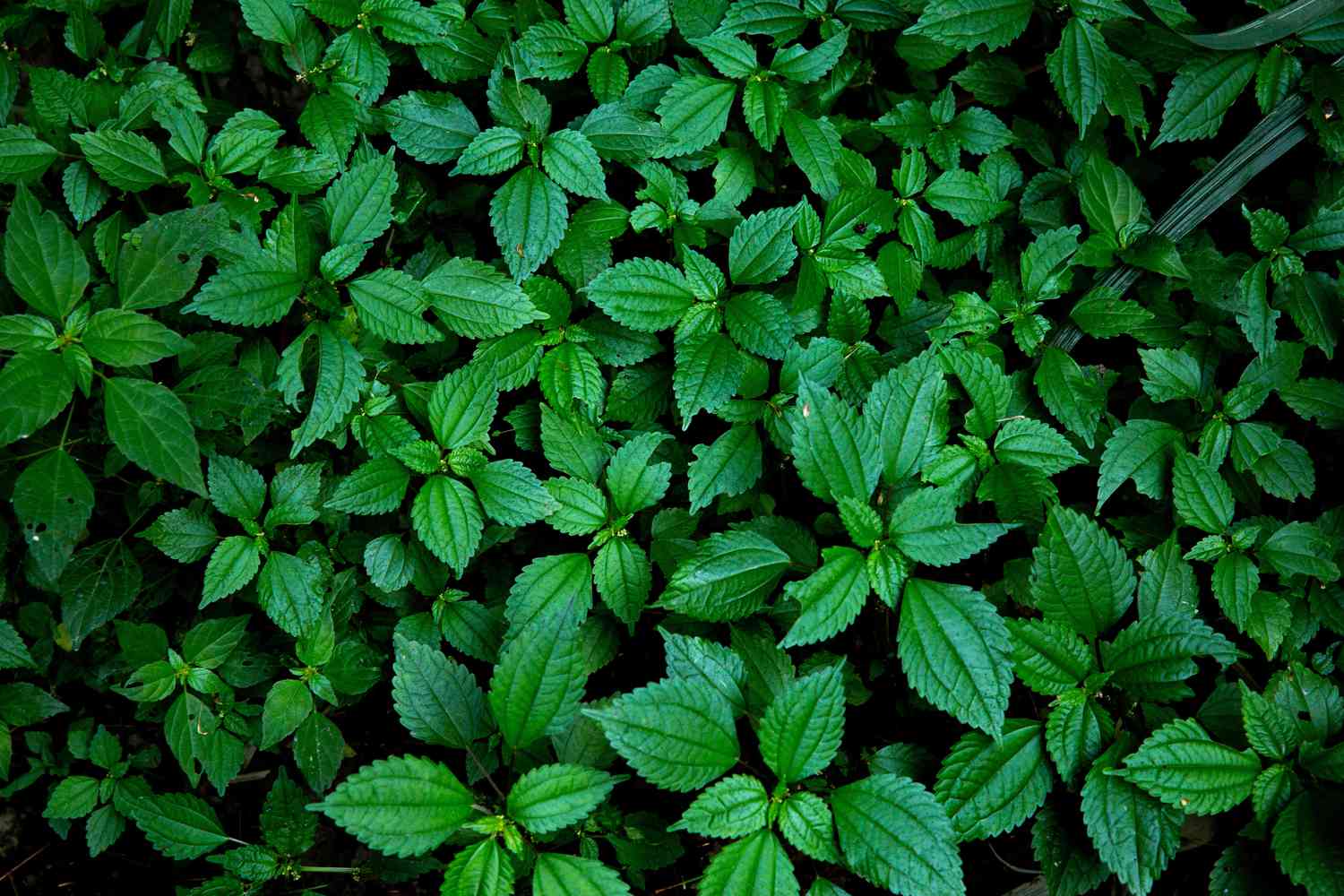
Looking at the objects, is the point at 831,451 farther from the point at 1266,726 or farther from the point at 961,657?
the point at 1266,726

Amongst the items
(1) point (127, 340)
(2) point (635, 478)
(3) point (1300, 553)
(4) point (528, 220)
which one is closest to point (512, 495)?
(2) point (635, 478)

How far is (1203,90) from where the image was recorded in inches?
107

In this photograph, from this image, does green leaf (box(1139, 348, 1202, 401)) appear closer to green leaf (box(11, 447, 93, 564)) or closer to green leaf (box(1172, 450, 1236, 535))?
green leaf (box(1172, 450, 1236, 535))

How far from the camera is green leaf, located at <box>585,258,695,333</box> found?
2467 mm

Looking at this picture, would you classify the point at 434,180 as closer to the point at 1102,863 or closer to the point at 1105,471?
the point at 1105,471

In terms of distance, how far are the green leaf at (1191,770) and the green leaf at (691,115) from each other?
189 centimetres

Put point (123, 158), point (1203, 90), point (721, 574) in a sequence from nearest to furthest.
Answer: point (721, 574) → point (123, 158) → point (1203, 90)

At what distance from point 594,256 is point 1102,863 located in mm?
2002

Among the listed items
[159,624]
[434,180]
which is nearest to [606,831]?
[159,624]

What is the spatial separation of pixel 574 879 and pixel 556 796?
0.17 meters

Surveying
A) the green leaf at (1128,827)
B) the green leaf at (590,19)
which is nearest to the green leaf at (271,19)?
the green leaf at (590,19)

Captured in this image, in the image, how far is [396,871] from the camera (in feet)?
8.20

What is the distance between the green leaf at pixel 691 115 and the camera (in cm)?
259

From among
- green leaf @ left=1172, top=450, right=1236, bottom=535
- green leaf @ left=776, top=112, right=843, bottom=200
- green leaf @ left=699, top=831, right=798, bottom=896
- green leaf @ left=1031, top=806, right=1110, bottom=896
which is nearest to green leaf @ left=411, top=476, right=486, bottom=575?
green leaf @ left=699, top=831, right=798, bottom=896
